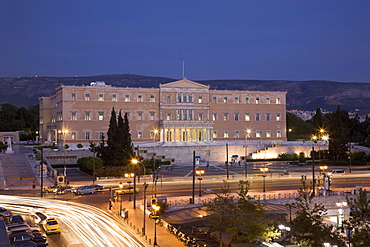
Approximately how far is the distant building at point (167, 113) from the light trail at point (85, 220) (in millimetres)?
44815

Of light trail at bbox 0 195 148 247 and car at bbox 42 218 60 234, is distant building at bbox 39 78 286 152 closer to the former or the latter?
light trail at bbox 0 195 148 247

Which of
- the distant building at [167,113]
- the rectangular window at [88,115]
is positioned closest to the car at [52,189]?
the distant building at [167,113]

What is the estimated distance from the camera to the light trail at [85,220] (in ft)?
98.2

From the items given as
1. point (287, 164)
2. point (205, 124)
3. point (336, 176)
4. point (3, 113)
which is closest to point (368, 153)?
point (287, 164)

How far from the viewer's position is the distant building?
9112cm

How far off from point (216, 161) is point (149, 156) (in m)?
14.0

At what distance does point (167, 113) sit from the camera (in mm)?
97812

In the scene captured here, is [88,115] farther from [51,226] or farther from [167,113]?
[51,226]

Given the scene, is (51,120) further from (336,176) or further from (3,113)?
(336,176)

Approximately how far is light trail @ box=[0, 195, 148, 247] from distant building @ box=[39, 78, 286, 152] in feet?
147

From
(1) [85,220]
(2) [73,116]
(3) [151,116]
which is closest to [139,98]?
(3) [151,116]

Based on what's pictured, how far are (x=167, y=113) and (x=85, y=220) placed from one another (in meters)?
63.0

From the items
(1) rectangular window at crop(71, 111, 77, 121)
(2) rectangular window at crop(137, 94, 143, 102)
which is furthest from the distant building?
(1) rectangular window at crop(71, 111, 77, 121)

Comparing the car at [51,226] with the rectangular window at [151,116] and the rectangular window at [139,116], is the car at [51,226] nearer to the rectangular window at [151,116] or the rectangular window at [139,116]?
the rectangular window at [139,116]
